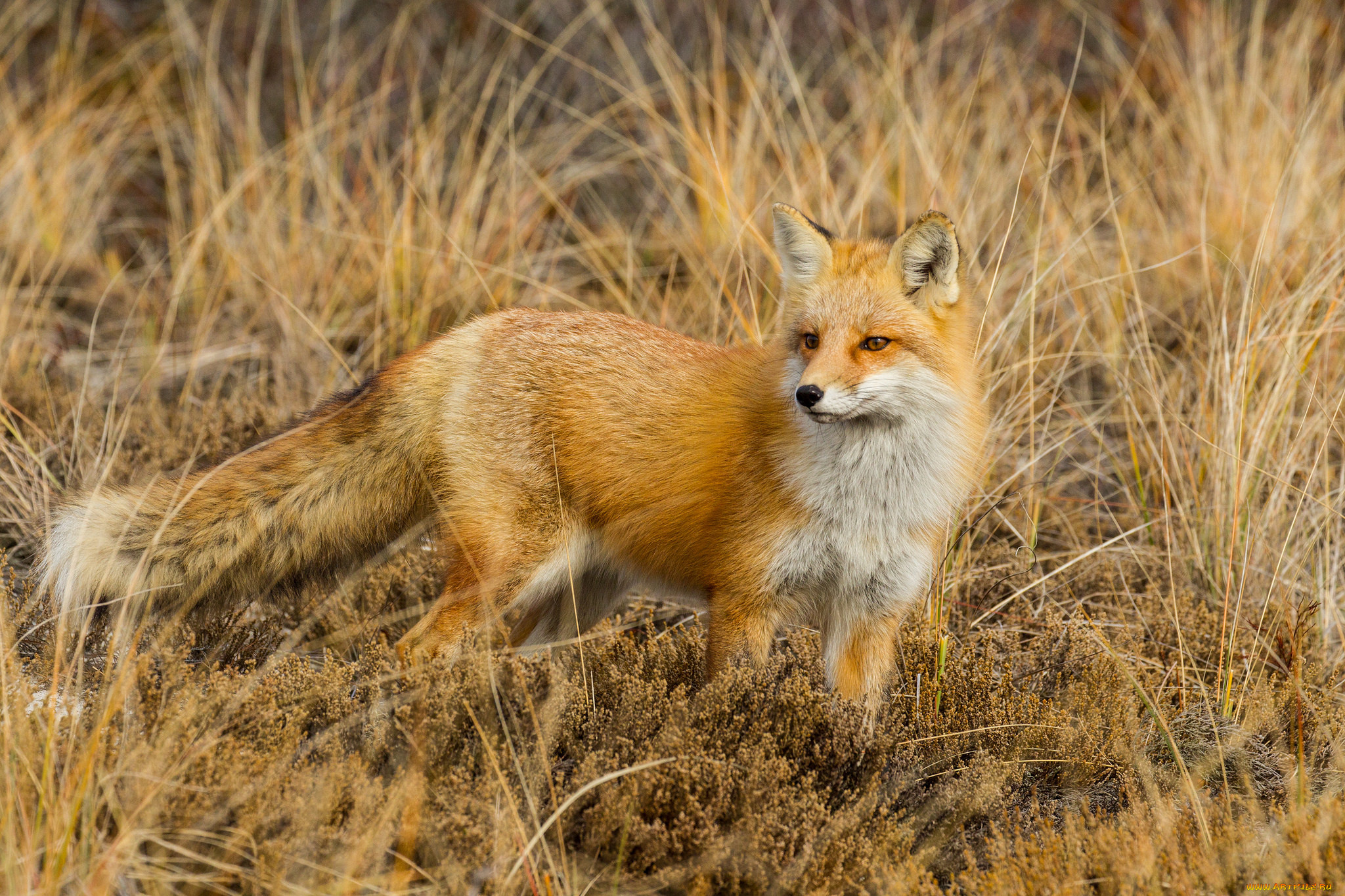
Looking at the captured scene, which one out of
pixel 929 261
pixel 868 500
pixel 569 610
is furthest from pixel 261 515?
pixel 929 261

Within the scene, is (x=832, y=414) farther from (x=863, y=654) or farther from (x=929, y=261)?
(x=863, y=654)

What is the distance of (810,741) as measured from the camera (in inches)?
126

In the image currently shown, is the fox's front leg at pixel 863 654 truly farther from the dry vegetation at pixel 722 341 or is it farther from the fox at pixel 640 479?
the dry vegetation at pixel 722 341

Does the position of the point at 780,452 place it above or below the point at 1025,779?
above

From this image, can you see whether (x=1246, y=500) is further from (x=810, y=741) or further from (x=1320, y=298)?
(x=810, y=741)

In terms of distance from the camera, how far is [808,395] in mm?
2939

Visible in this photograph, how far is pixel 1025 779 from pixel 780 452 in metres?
1.23

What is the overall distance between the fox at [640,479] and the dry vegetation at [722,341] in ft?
0.83

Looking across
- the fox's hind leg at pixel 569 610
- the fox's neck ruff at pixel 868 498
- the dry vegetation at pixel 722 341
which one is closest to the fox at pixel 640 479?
the fox's neck ruff at pixel 868 498

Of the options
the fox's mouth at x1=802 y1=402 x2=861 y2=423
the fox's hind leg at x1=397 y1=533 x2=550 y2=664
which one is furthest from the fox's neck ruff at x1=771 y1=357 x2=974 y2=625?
the fox's hind leg at x1=397 y1=533 x2=550 y2=664

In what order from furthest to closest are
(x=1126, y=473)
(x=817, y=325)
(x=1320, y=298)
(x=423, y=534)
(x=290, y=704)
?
1. (x=1126, y=473)
2. (x=1320, y=298)
3. (x=423, y=534)
4. (x=817, y=325)
5. (x=290, y=704)

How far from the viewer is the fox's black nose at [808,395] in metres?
2.94

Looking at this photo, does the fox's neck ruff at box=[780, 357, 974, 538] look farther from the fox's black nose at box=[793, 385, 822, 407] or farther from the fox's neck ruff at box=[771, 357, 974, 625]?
the fox's black nose at box=[793, 385, 822, 407]

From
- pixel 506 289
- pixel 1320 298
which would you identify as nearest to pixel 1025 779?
pixel 1320 298
